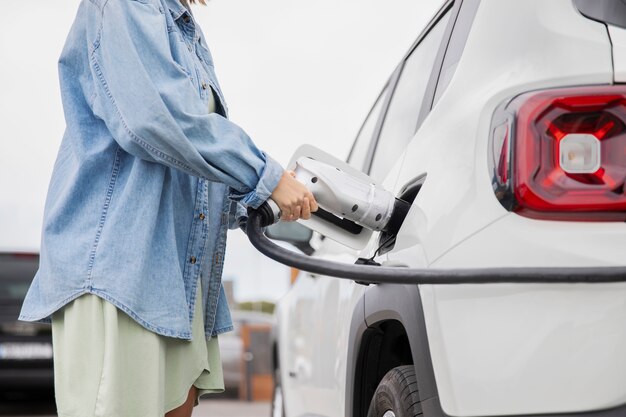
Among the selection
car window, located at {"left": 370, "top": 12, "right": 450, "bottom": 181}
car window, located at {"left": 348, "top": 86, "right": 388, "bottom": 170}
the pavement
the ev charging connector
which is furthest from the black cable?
the pavement

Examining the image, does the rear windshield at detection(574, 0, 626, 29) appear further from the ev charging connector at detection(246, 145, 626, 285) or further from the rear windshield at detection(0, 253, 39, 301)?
the rear windshield at detection(0, 253, 39, 301)

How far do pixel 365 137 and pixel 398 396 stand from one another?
192 centimetres

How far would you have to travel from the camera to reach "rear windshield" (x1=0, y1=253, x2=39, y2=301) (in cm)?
754

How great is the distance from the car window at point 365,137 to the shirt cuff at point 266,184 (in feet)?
4.83

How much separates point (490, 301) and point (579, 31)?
1.86 feet

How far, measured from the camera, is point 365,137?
372cm

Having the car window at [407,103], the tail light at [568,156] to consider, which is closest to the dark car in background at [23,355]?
the car window at [407,103]

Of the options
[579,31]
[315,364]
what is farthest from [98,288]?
[315,364]

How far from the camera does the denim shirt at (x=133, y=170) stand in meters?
1.83

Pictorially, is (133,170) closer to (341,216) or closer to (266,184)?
(266,184)

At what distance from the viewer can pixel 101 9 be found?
191 cm

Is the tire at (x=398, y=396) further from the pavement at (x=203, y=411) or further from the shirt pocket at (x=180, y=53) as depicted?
the pavement at (x=203, y=411)

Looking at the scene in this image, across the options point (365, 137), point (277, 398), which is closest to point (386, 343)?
point (365, 137)

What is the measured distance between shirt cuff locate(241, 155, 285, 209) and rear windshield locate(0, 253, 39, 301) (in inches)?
243
